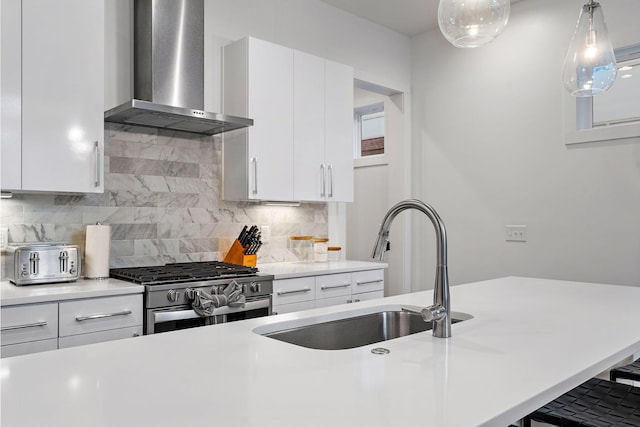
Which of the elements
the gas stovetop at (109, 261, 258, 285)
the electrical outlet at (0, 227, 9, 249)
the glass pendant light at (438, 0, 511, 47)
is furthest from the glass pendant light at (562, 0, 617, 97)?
the electrical outlet at (0, 227, 9, 249)

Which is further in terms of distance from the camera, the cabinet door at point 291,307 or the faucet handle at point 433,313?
the cabinet door at point 291,307

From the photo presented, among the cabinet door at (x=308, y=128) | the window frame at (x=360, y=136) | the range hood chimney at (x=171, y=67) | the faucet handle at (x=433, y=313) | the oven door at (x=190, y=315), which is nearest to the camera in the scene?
the faucet handle at (x=433, y=313)

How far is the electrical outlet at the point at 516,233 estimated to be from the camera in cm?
403

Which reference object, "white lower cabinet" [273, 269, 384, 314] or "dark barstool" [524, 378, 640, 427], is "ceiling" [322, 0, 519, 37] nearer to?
"white lower cabinet" [273, 269, 384, 314]

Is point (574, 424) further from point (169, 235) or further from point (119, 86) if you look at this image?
point (119, 86)

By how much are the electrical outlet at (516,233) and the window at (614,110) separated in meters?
0.77

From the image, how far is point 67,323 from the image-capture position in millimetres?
2174

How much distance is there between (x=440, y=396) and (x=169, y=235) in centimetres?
255

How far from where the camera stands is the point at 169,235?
3.18 meters

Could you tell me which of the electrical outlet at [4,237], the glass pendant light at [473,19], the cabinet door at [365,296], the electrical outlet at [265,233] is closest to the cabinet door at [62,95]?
the electrical outlet at [4,237]

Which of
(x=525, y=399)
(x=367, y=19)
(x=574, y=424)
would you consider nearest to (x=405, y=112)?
(x=367, y=19)

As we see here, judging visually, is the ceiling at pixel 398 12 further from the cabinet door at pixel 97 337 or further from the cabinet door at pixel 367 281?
the cabinet door at pixel 97 337

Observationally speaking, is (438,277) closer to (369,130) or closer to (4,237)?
(4,237)

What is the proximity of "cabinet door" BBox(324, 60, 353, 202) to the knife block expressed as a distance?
2.72 feet
